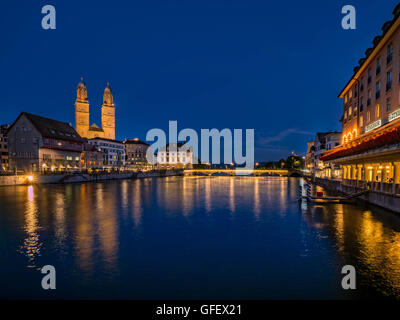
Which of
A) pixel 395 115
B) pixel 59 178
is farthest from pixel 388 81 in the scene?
pixel 59 178

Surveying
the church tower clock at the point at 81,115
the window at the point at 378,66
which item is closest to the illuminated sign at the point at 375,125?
the window at the point at 378,66

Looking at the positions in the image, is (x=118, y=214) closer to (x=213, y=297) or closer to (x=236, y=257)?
(x=236, y=257)

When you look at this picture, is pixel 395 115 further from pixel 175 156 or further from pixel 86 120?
pixel 86 120

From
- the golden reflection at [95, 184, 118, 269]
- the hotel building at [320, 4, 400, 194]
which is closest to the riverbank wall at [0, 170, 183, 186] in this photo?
the golden reflection at [95, 184, 118, 269]

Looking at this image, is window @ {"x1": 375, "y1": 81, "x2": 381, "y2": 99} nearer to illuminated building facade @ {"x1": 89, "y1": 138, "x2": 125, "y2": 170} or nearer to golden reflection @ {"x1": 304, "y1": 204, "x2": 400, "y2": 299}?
golden reflection @ {"x1": 304, "y1": 204, "x2": 400, "y2": 299}

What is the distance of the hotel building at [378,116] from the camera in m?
24.4

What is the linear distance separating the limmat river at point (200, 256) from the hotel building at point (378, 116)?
622 centimetres

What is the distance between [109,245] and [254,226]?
11381 mm

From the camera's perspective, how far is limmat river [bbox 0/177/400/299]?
9719 millimetres

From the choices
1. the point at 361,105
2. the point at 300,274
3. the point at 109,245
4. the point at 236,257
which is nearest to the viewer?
the point at 300,274

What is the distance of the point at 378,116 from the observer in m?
36.2

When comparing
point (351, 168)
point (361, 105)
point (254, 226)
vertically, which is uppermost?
point (361, 105)

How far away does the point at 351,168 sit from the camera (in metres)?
48.7

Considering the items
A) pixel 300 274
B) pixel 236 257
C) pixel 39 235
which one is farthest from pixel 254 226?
pixel 39 235
